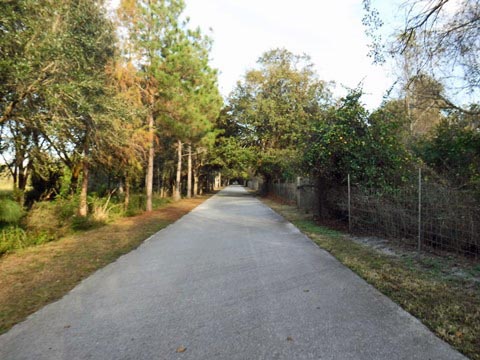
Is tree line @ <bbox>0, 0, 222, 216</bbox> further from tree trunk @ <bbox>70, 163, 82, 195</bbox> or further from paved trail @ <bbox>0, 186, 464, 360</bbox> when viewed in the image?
paved trail @ <bbox>0, 186, 464, 360</bbox>

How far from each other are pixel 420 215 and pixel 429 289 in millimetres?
2926

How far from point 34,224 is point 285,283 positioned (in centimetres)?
735

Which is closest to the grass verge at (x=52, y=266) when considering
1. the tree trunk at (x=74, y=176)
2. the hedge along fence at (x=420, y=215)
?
the tree trunk at (x=74, y=176)

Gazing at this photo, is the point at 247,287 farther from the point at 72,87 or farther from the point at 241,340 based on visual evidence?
the point at 72,87

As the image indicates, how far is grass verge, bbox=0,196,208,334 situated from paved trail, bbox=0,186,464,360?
0.93 ft

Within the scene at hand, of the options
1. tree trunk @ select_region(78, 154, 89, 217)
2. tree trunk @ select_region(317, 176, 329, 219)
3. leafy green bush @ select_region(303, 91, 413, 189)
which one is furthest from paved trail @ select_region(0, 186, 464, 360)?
tree trunk @ select_region(78, 154, 89, 217)

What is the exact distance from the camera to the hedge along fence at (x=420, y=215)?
6.30m

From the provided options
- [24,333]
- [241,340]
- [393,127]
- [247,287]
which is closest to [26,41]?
[24,333]

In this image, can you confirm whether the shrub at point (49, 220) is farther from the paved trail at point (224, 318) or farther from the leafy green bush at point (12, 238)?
the paved trail at point (224, 318)

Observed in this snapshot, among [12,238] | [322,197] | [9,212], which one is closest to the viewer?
[12,238]

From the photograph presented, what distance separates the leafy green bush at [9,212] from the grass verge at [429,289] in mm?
7889

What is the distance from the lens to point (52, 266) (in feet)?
20.8

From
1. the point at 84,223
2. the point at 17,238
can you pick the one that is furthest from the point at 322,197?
the point at 17,238

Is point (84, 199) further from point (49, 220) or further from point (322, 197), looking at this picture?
point (322, 197)
